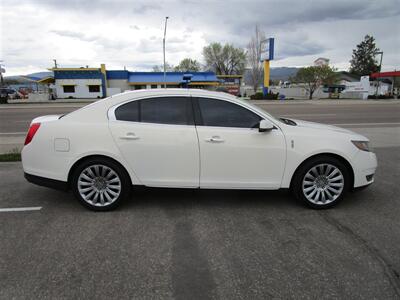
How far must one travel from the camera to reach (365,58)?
86.5 meters

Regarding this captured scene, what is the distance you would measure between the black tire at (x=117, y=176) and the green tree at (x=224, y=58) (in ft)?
222

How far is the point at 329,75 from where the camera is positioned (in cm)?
4631

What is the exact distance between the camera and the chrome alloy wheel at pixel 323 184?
12.6ft

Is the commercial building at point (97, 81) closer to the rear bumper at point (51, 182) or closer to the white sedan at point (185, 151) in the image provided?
the white sedan at point (185, 151)

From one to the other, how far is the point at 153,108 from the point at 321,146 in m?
2.30

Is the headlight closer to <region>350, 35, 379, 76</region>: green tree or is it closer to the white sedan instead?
the white sedan

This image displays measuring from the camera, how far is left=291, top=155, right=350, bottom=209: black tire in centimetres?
381

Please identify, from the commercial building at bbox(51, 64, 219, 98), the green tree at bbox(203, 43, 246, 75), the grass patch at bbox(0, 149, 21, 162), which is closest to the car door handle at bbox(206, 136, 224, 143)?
the grass patch at bbox(0, 149, 21, 162)

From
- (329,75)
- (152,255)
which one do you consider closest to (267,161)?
(152,255)

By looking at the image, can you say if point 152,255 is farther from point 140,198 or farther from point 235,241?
point 140,198

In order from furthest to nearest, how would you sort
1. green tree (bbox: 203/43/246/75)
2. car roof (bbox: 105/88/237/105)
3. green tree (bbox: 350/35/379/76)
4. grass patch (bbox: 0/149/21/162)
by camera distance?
green tree (bbox: 350/35/379/76)
green tree (bbox: 203/43/246/75)
grass patch (bbox: 0/149/21/162)
car roof (bbox: 105/88/237/105)

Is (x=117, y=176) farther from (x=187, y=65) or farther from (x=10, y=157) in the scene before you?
(x=187, y=65)

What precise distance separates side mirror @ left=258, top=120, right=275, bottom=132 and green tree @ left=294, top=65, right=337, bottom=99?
48.1m

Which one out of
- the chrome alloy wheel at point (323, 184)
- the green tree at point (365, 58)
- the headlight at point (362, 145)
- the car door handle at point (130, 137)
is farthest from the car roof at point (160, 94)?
the green tree at point (365, 58)
